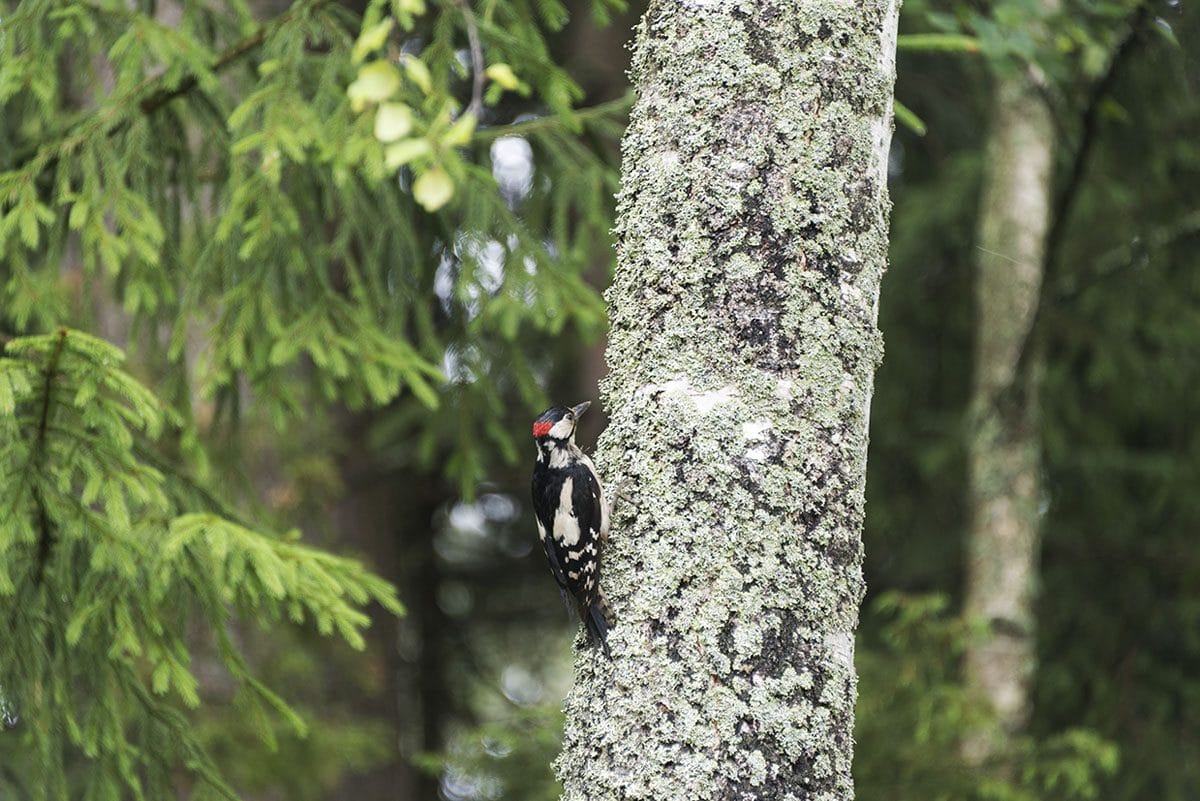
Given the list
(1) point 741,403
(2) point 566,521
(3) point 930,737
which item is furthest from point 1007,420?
(1) point 741,403

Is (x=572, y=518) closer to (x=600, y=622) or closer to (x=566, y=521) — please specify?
(x=566, y=521)

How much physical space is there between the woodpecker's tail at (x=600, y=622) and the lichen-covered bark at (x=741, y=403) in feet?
0.09

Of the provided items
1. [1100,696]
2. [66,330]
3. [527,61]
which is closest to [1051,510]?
[1100,696]

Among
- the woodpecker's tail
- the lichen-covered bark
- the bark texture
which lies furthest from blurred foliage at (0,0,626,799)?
the bark texture

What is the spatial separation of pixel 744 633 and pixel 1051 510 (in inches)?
246

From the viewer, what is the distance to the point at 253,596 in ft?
10.6

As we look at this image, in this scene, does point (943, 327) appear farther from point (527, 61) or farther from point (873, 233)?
point (873, 233)

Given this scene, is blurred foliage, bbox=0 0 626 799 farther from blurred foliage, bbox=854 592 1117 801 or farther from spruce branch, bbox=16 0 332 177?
blurred foliage, bbox=854 592 1117 801

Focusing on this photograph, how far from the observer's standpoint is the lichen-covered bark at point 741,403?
223 centimetres

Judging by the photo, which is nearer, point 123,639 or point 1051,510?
point 123,639

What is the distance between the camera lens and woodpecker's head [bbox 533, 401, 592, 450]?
310 centimetres

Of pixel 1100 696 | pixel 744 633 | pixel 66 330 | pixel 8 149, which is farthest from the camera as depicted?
pixel 1100 696

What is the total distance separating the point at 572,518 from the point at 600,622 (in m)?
0.30

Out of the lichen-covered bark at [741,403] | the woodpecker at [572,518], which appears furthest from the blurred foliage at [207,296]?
the woodpecker at [572,518]
